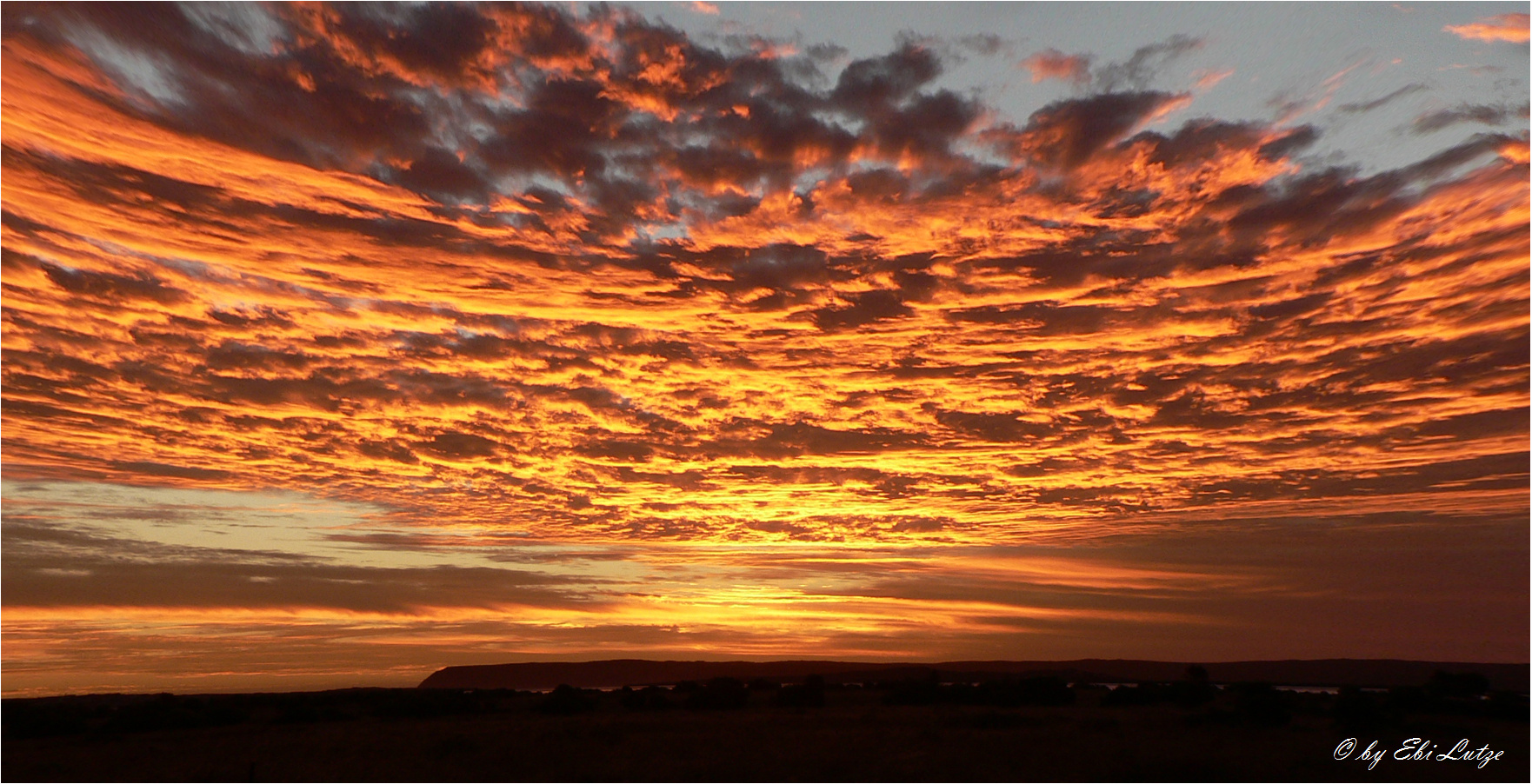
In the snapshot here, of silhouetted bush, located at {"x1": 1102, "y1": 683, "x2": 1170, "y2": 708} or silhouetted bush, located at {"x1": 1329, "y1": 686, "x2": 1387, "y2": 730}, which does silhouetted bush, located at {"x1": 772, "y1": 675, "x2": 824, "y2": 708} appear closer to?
silhouetted bush, located at {"x1": 1102, "y1": 683, "x2": 1170, "y2": 708}

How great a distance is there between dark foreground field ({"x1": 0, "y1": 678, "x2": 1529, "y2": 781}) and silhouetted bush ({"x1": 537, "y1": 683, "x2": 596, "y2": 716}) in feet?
1.17

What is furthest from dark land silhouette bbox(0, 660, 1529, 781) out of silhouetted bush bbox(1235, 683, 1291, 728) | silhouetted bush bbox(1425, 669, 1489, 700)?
silhouetted bush bbox(1425, 669, 1489, 700)

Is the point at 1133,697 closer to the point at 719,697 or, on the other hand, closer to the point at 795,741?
the point at 719,697

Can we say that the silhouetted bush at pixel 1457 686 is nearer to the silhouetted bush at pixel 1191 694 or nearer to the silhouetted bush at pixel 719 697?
the silhouetted bush at pixel 1191 694

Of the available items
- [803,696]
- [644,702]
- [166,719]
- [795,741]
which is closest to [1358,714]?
[795,741]

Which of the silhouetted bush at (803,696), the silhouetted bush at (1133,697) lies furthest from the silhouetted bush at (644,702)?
the silhouetted bush at (1133,697)

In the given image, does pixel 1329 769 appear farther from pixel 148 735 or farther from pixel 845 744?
pixel 148 735

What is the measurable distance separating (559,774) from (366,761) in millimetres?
8828

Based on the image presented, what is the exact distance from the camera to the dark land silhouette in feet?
103

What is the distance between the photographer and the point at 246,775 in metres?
33.0

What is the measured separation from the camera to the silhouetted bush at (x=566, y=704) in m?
57.1

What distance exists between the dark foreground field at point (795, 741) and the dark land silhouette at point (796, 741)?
14cm

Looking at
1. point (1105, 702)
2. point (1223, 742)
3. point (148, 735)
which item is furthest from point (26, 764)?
point (1105, 702)

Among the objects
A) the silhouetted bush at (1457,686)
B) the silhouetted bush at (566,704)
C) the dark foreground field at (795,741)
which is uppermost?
the silhouetted bush at (1457,686)
